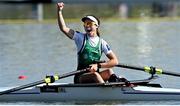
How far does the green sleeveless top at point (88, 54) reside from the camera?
530 inches

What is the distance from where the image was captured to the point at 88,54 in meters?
13.5

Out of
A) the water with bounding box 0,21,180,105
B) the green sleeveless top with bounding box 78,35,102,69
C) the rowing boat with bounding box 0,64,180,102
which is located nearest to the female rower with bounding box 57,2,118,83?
the green sleeveless top with bounding box 78,35,102,69

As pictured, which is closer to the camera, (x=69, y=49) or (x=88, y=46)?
(x=88, y=46)

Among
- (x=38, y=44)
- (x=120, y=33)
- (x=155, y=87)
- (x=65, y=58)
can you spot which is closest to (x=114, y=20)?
(x=120, y=33)

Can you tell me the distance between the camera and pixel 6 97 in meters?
13.7

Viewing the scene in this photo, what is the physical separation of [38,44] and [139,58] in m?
6.92

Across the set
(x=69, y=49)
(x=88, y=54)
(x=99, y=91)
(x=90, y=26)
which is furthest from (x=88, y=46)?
(x=69, y=49)

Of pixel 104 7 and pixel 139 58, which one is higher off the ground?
pixel 104 7

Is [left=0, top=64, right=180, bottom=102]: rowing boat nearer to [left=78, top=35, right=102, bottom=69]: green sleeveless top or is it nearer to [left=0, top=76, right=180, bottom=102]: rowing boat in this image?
[left=0, top=76, right=180, bottom=102]: rowing boat

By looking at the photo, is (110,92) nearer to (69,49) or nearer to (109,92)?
(109,92)

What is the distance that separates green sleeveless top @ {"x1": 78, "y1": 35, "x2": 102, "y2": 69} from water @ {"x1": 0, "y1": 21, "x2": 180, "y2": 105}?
792 millimetres

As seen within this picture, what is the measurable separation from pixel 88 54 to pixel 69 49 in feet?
40.4

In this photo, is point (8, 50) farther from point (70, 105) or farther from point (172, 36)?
point (70, 105)

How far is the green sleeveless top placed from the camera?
13.5 m
